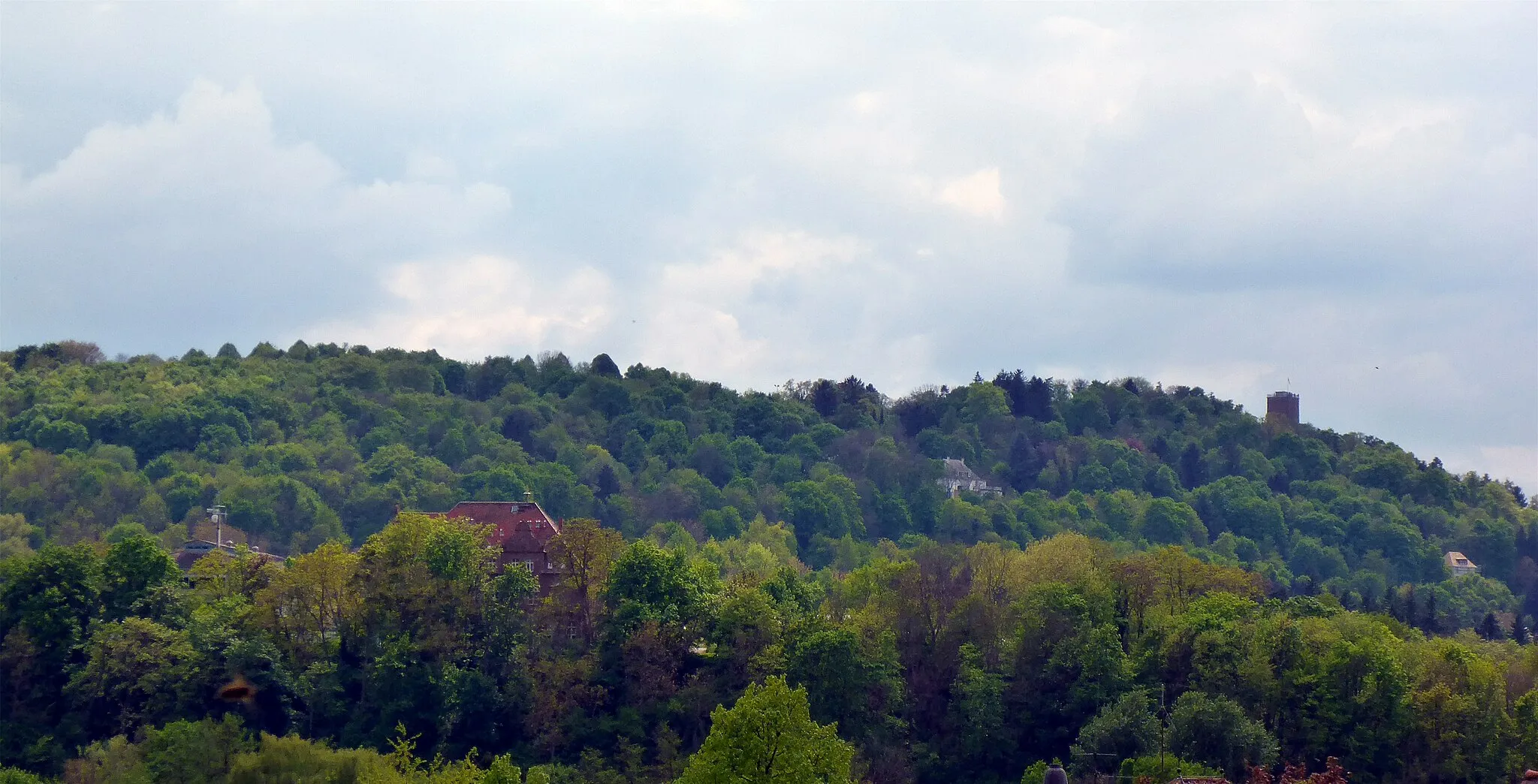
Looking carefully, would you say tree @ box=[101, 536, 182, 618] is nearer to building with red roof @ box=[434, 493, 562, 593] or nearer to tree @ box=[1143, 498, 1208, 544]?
building with red roof @ box=[434, 493, 562, 593]

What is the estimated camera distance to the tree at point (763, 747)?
54781mm

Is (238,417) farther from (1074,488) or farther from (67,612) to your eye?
(67,612)

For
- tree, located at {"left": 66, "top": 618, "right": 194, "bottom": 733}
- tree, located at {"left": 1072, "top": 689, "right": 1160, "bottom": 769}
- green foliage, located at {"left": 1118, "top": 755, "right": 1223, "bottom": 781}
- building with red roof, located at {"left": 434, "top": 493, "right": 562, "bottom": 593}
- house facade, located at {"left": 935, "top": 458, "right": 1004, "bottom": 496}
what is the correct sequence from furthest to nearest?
house facade, located at {"left": 935, "top": 458, "right": 1004, "bottom": 496} → building with red roof, located at {"left": 434, "top": 493, "right": 562, "bottom": 593} → tree, located at {"left": 66, "top": 618, "right": 194, "bottom": 733} → tree, located at {"left": 1072, "top": 689, "right": 1160, "bottom": 769} → green foliage, located at {"left": 1118, "top": 755, "right": 1223, "bottom": 781}

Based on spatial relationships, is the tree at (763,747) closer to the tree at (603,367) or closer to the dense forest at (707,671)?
the dense forest at (707,671)

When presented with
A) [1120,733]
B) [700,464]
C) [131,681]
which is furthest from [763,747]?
[700,464]

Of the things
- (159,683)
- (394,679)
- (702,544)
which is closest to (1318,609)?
(394,679)

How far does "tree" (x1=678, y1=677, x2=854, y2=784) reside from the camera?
54781mm

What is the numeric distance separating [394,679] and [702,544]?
6966 centimetres

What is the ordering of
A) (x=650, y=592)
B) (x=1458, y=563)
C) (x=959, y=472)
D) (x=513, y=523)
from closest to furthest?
(x=650, y=592), (x=513, y=523), (x=1458, y=563), (x=959, y=472)

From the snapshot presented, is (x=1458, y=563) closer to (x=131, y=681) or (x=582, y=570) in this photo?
(x=582, y=570)

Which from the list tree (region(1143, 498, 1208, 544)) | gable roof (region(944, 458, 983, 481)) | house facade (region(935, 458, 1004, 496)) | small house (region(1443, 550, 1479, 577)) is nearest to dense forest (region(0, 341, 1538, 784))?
tree (region(1143, 498, 1208, 544))

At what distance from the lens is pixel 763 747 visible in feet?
182

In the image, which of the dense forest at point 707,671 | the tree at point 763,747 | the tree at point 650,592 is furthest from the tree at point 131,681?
the tree at point 763,747

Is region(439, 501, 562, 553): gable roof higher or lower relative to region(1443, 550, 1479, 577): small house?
lower
